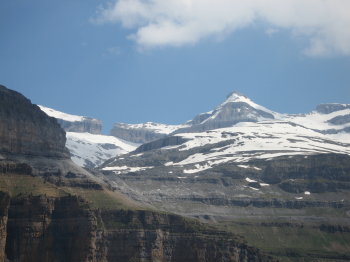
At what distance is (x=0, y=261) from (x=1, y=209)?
14.4 metres

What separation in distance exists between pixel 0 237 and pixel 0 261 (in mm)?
6561

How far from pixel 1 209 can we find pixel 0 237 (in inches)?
311

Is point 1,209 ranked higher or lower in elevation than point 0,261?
higher

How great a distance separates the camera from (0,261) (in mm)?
197375

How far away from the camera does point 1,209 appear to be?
193000 millimetres

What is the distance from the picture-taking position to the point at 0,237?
19575 cm
